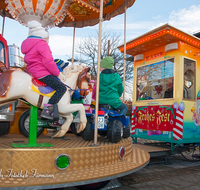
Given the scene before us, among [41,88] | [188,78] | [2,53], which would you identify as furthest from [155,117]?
[2,53]

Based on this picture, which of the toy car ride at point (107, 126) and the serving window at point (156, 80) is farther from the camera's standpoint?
the serving window at point (156, 80)

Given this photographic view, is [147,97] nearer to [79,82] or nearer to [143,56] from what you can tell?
[143,56]

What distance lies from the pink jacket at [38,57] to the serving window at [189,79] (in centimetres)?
378

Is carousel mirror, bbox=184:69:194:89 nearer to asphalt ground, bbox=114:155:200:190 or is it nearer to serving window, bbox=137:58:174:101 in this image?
serving window, bbox=137:58:174:101

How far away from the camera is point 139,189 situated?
3.32 meters

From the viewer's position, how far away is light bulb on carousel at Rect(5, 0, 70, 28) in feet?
10.4

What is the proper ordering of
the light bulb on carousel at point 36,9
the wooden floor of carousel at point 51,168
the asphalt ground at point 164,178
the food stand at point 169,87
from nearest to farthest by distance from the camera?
the wooden floor of carousel at point 51,168
the light bulb on carousel at point 36,9
the asphalt ground at point 164,178
the food stand at point 169,87

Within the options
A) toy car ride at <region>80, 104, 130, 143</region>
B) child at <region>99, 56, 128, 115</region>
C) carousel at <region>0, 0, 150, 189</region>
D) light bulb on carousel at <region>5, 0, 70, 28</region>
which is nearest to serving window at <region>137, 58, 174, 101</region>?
child at <region>99, 56, 128, 115</region>

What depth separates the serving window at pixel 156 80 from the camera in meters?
5.35

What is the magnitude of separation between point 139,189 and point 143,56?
3.98 metres

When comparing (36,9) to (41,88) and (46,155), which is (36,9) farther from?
(46,155)

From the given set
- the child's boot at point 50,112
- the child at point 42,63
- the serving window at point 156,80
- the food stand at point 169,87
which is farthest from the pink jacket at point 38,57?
the serving window at point 156,80

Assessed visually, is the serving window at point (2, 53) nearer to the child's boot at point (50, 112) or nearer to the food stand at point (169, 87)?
the child's boot at point (50, 112)

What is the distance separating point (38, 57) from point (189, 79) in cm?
412
